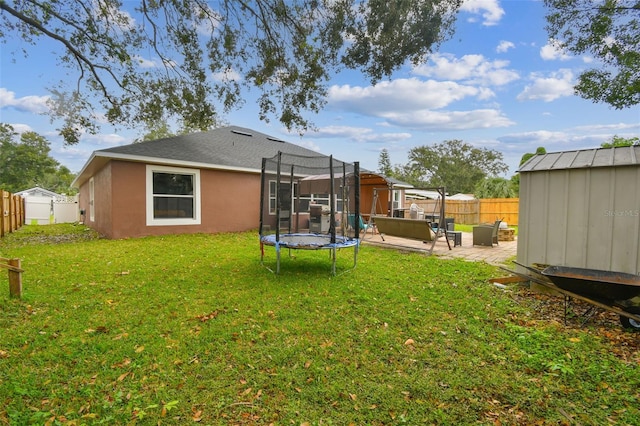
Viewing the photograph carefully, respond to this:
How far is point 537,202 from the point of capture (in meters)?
4.54

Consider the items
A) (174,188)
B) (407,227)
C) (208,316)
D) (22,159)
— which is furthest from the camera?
(22,159)

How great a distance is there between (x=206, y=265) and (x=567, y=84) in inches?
426

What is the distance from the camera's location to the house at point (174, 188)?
30.8 feet

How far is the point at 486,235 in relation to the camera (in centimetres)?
896

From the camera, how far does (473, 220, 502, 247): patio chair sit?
8867mm

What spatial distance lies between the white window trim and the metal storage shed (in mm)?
9689

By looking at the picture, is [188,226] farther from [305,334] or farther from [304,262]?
[305,334]

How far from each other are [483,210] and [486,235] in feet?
37.3

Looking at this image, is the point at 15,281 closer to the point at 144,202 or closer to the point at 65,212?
the point at 144,202

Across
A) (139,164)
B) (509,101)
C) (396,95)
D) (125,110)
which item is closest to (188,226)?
(139,164)

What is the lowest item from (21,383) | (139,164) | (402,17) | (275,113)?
(21,383)

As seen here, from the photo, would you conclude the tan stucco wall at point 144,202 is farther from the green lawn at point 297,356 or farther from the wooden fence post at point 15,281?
the wooden fence post at point 15,281

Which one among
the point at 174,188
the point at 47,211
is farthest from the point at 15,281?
the point at 47,211

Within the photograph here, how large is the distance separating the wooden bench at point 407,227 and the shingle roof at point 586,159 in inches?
108
